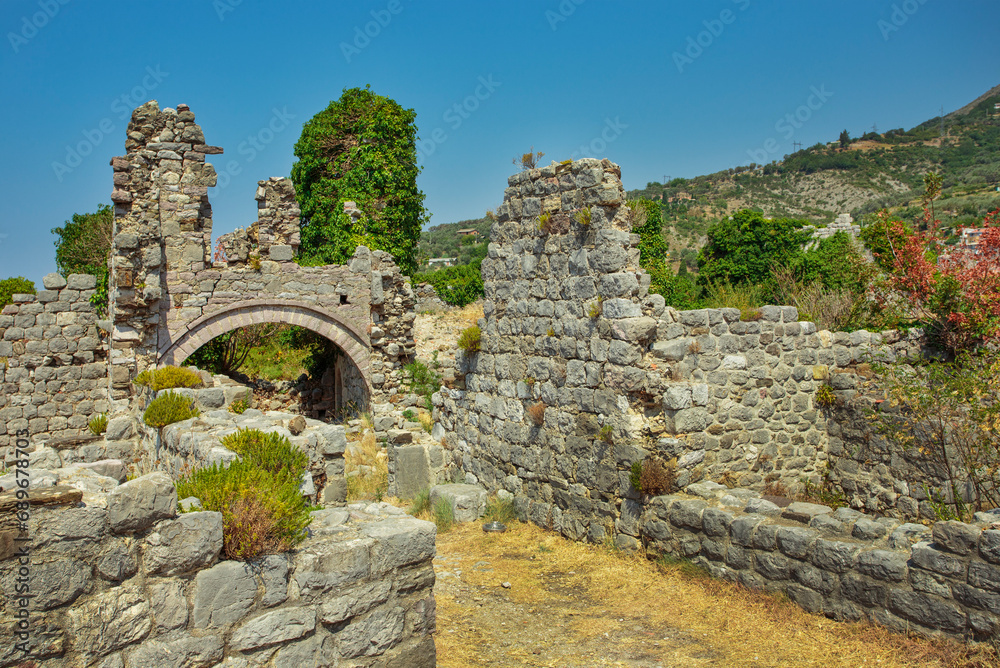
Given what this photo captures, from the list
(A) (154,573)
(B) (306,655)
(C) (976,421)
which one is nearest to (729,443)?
(C) (976,421)

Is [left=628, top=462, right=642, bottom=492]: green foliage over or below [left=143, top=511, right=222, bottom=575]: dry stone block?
below

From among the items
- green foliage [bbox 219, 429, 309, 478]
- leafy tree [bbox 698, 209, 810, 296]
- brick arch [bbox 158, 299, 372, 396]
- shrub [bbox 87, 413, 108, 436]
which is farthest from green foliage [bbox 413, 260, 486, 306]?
green foliage [bbox 219, 429, 309, 478]

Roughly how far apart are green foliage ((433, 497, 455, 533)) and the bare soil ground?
87 centimetres

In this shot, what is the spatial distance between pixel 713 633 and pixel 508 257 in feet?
15.9

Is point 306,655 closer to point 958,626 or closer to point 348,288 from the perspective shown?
point 958,626

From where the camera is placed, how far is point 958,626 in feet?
13.6

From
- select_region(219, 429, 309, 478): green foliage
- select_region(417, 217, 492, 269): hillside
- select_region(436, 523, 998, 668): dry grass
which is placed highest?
select_region(417, 217, 492, 269): hillside

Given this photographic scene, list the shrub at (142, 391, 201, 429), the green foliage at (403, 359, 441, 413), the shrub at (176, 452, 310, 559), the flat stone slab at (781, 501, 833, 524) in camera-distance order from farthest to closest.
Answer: the green foliage at (403, 359, 441, 413), the shrub at (142, 391, 201, 429), the flat stone slab at (781, 501, 833, 524), the shrub at (176, 452, 310, 559)

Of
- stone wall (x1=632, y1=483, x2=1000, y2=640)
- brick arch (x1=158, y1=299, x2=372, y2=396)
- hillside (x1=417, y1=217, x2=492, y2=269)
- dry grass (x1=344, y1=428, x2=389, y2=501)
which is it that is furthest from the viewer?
hillside (x1=417, y1=217, x2=492, y2=269)

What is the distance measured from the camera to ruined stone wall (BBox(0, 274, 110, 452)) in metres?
13.6

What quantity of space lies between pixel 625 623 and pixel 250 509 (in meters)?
3.29

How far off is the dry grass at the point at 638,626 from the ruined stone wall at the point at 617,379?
878 mm

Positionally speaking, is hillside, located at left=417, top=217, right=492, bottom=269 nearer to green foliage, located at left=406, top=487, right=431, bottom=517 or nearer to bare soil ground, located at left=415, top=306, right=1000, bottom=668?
green foliage, located at left=406, top=487, right=431, bottom=517

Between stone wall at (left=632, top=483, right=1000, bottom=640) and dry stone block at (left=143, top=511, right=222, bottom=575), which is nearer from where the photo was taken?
dry stone block at (left=143, top=511, right=222, bottom=575)
